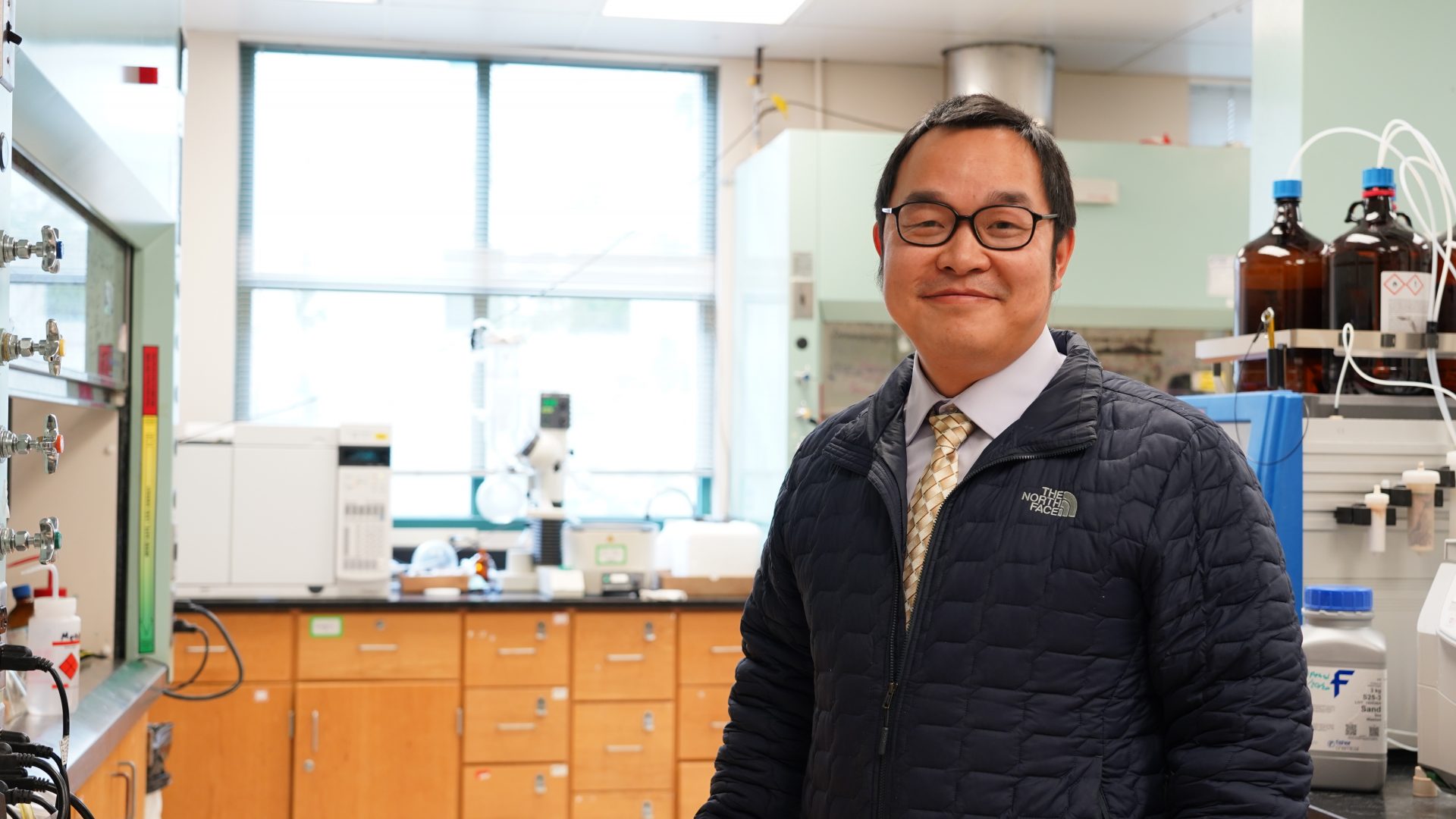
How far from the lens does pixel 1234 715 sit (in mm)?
1090

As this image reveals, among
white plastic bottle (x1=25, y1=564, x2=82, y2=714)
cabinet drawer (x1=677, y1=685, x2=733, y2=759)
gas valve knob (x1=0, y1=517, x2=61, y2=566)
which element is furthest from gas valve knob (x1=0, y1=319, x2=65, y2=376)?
cabinet drawer (x1=677, y1=685, x2=733, y2=759)

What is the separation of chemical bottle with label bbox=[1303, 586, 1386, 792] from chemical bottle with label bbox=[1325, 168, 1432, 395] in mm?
456

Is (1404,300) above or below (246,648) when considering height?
above

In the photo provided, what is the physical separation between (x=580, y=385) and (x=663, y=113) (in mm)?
1085

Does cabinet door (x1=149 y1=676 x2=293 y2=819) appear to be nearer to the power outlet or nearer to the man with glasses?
the power outlet

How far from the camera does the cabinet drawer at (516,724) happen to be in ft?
12.6

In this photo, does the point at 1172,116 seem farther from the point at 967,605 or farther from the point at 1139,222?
the point at 967,605

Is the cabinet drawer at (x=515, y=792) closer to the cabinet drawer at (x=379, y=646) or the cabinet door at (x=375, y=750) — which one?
the cabinet door at (x=375, y=750)

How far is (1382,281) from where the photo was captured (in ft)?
6.88

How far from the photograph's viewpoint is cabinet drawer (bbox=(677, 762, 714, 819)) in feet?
12.9

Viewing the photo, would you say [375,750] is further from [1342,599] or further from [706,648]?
[1342,599]

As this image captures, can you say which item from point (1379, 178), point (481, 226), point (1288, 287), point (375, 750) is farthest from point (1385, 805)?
point (481, 226)

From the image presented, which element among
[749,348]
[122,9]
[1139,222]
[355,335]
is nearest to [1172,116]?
[1139,222]

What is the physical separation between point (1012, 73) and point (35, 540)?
3994 millimetres
